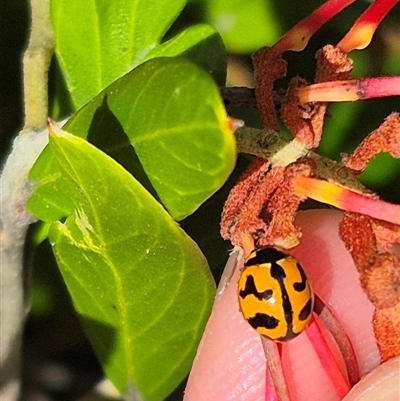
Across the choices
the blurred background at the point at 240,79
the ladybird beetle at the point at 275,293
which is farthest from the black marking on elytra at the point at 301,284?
the blurred background at the point at 240,79

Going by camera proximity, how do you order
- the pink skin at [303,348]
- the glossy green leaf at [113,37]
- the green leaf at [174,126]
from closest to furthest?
the green leaf at [174,126] < the glossy green leaf at [113,37] < the pink skin at [303,348]

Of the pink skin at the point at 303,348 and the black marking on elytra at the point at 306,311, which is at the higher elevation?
the black marking on elytra at the point at 306,311

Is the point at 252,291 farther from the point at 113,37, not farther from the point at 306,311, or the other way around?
the point at 113,37

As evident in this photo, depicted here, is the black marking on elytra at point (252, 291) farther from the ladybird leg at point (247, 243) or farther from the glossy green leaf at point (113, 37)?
the glossy green leaf at point (113, 37)

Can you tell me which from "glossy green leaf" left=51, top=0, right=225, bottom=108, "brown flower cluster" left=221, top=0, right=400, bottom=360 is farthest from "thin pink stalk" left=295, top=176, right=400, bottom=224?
"glossy green leaf" left=51, top=0, right=225, bottom=108

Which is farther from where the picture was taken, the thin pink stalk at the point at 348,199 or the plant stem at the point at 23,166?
the plant stem at the point at 23,166
